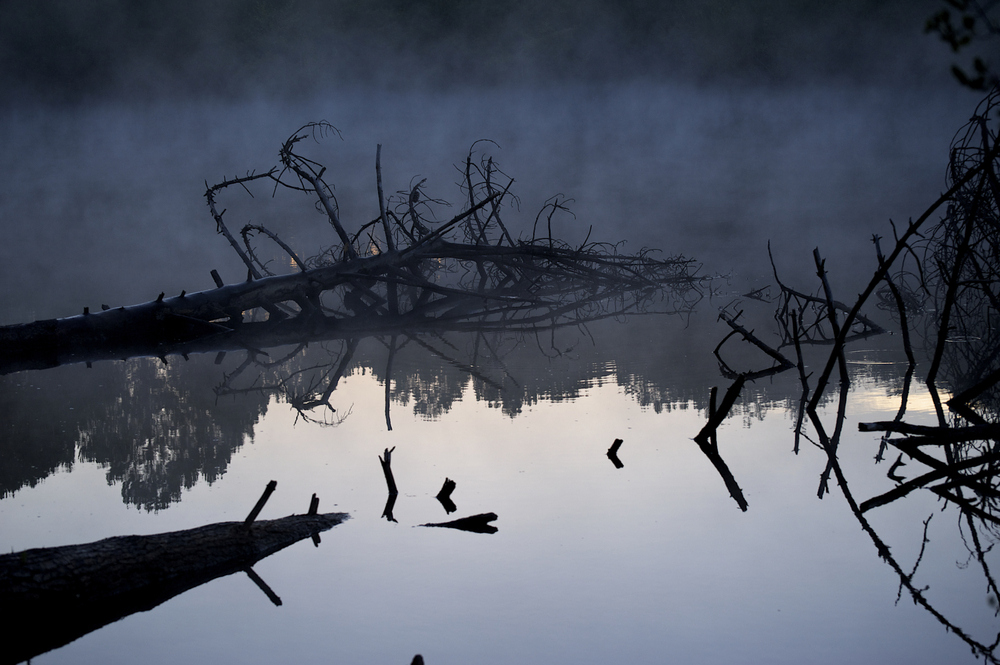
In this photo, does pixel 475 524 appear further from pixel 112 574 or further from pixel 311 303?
pixel 311 303

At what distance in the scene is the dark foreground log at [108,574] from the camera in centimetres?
286

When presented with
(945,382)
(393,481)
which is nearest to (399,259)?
(393,481)

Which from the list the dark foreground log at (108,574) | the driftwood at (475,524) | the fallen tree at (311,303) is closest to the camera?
the dark foreground log at (108,574)

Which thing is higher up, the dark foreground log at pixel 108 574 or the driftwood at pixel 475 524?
the driftwood at pixel 475 524

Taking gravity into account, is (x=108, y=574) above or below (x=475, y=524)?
below

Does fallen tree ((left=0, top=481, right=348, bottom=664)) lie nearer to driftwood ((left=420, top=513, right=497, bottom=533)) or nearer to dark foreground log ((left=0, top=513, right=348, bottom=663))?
dark foreground log ((left=0, top=513, right=348, bottom=663))

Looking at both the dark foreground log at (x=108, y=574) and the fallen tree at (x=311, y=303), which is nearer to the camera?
the dark foreground log at (x=108, y=574)

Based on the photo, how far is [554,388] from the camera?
893 cm

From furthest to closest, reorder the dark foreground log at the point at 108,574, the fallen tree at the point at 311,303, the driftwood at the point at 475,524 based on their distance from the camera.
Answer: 1. the fallen tree at the point at 311,303
2. the driftwood at the point at 475,524
3. the dark foreground log at the point at 108,574

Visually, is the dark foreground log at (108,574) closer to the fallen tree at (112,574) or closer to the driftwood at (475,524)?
the fallen tree at (112,574)

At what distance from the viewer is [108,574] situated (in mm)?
3162

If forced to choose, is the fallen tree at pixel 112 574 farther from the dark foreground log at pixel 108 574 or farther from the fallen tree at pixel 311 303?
the fallen tree at pixel 311 303

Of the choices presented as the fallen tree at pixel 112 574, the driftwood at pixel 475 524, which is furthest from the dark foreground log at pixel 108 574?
the driftwood at pixel 475 524

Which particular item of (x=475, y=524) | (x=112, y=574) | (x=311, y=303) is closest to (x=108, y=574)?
(x=112, y=574)
